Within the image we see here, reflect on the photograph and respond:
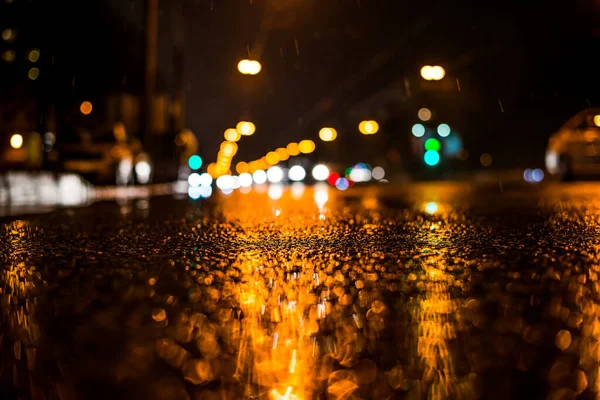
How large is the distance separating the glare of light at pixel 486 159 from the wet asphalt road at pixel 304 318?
68.2m

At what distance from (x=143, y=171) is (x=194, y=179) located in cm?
2581

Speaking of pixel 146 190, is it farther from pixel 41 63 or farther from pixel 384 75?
pixel 384 75

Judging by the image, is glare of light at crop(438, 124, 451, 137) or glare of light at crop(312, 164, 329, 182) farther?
glare of light at crop(312, 164, 329, 182)

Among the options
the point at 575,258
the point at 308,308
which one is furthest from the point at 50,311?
the point at 575,258

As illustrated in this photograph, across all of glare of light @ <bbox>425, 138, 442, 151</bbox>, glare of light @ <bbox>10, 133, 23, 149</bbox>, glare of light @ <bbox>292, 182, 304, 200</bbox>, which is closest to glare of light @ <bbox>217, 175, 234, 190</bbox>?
glare of light @ <bbox>292, 182, 304, 200</bbox>

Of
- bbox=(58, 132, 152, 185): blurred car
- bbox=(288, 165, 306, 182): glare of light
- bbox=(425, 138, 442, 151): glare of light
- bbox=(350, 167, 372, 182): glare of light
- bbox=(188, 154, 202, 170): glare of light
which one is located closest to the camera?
bbox=(58, 132, 152, 185): blurred car

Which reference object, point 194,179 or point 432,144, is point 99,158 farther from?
point 194,179

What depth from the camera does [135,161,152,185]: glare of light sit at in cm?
5031

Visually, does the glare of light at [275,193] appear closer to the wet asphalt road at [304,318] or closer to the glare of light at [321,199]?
the glare of light at [321,199]

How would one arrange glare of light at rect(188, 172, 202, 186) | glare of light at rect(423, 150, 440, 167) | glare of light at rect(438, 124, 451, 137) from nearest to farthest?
glare of light at rect(423, 150, 440, 167)
glare of light at rect(438, 124, 451, 137)
glare of light at rect(188, 172, 202, 186)

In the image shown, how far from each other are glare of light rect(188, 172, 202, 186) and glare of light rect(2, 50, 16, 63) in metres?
19.0

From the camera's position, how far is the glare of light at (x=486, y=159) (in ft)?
264

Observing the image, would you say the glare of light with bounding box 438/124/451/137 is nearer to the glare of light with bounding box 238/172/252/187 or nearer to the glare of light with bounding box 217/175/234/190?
the glare of light with bounding box 217/175/234/190

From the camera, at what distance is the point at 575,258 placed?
10.1 m
